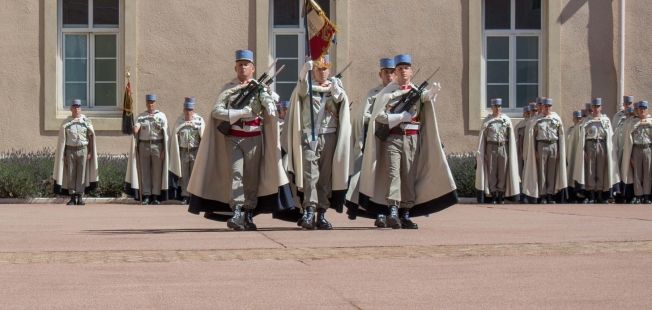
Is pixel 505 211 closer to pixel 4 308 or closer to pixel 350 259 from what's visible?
pixel 350 259

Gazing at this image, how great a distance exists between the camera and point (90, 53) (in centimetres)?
2389

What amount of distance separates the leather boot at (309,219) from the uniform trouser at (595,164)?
10538 millimetres

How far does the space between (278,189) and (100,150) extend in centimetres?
1066

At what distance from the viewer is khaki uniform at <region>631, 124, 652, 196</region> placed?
73.8 ft

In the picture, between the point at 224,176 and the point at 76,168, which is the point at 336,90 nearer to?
the point at 224,176

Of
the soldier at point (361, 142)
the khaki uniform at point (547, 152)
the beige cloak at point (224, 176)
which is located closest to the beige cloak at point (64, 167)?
the khaki uniform at point (547, 152)

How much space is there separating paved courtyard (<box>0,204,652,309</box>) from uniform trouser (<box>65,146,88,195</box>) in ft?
22.1

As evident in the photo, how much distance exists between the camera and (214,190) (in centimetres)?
1383

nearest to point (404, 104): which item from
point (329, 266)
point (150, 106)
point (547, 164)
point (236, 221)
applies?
point (236, 221)

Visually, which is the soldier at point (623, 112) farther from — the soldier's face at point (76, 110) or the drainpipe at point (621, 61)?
the soldier's face at point (76, 110)

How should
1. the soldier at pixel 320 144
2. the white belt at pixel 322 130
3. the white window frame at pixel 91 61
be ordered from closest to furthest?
the soldier at pixel 320 144
the white belt at pixel 322 130
the white window frame at pixel 91 61

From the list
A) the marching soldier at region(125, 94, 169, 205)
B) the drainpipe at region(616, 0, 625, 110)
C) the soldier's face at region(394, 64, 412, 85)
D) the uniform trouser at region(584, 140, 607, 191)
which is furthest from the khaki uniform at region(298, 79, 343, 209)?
the drainpipe at region(616, 0, 625, 110)

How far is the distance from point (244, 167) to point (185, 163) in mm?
9132

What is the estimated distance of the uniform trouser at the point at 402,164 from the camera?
13828 millimetres
